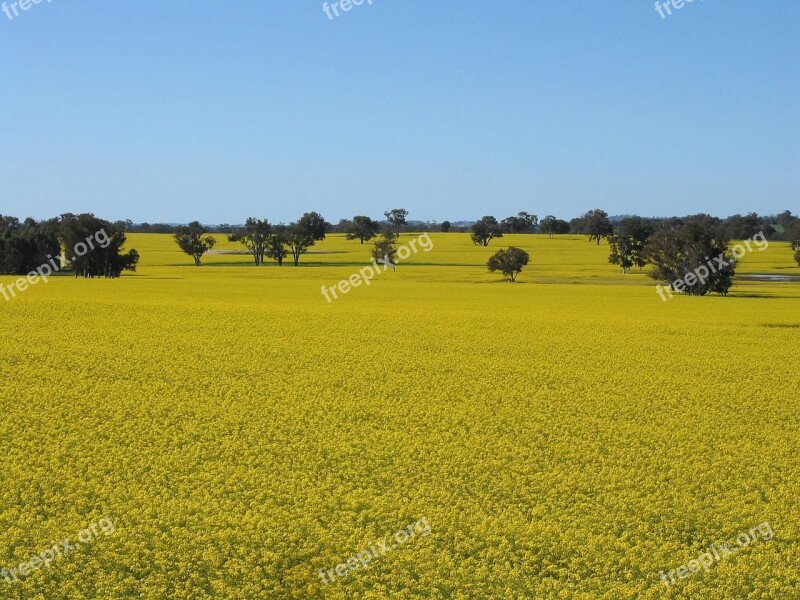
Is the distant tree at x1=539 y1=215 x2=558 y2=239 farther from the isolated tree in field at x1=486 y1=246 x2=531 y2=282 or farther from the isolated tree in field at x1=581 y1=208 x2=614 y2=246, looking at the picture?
the isolated tree in field at x1=486 y1=246 x2=531 y2=282

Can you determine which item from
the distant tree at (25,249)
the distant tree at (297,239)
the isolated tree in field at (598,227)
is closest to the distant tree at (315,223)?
the distant tree at (297,239)

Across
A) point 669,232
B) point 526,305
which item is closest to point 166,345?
point 526,305

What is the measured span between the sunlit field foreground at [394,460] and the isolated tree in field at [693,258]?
95.0 ft

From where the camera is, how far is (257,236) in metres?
111

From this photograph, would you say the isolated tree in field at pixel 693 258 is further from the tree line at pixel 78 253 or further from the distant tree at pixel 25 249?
the distant tree at pixel 25 249

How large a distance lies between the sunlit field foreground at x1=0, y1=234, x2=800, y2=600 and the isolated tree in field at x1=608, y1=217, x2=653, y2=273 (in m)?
64.0

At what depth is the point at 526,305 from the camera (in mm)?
45750

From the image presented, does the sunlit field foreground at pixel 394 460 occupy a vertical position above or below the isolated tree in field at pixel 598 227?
below

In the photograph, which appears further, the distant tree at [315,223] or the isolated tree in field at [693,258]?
the distant tree at [315,223]

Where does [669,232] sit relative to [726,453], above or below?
above

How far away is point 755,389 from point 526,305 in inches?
971

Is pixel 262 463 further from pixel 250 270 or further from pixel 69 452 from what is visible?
pixel 250 270

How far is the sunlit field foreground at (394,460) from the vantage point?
1063 cm

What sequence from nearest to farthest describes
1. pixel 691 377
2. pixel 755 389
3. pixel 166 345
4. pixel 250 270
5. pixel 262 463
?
1. pixel 262 463
2. pixel 755 389
3. pixel 691 377
4. pixel 166 345
5. pixel 250 270
